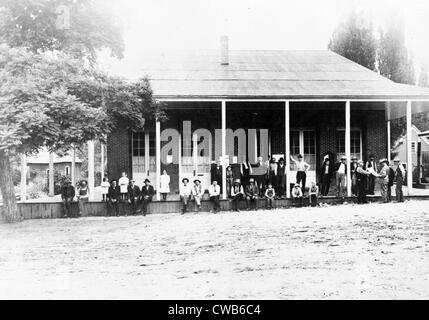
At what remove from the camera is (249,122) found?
2062 cm

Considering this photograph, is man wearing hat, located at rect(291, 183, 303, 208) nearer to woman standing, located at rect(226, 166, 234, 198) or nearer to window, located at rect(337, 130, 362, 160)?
woman standing, located at rect(226, 166, 234, 198)

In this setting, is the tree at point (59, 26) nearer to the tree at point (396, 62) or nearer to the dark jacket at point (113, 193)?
the dark jacket at point (113, 193)

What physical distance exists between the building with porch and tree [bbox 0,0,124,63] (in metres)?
2.11

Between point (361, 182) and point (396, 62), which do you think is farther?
point (396, 62)

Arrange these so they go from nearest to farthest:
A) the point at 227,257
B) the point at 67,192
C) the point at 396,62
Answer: the point at 227,257, the point at 67,192, the point at 396,62

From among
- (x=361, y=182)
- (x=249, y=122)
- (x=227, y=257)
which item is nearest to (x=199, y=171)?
(x=249, y=122)

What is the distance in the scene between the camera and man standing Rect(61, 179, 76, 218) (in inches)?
618

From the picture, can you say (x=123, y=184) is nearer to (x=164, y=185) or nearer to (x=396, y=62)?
(x=164, y=185)

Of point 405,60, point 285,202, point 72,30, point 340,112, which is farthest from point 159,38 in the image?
point 405,60

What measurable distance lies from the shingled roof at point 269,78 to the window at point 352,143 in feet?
7.98

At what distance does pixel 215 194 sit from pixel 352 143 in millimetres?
7669

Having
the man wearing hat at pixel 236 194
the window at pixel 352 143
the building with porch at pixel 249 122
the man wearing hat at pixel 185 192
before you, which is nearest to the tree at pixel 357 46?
the building with porch at pixel 249 122

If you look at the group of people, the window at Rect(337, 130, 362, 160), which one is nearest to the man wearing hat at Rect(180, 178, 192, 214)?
the group of people

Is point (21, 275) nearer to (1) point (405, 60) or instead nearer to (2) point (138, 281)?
(2) point (138, 281)
